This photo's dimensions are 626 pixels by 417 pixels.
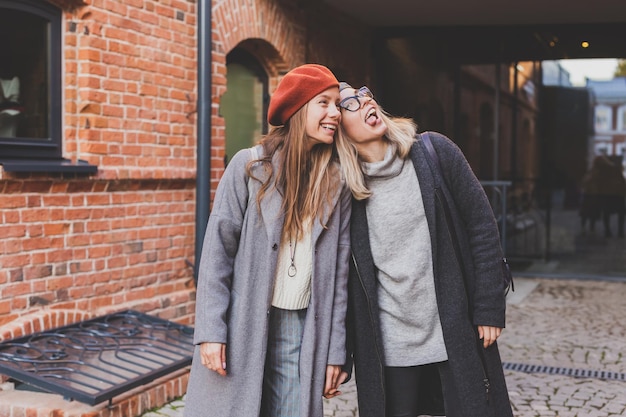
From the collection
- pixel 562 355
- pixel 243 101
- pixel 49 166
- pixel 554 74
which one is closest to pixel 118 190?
pixel 49 166

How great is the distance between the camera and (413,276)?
272cm

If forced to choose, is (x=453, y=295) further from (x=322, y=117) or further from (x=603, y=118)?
(x=603, y=118)

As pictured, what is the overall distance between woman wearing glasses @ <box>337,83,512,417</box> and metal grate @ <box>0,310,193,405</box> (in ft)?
5.48

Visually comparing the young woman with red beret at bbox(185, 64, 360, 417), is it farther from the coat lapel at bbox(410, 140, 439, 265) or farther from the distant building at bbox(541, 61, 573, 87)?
the distant building at bbox(541, 61, 573, 87)

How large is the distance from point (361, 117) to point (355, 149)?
0.12 metres

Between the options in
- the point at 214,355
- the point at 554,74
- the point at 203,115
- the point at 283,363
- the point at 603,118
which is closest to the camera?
the point at 214,355

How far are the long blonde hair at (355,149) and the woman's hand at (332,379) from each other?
0.61 meters

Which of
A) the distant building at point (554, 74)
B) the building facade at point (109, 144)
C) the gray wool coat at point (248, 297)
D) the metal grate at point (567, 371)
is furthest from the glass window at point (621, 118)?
the gray wool coat at point (248, 297)

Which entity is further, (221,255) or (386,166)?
(386,166)

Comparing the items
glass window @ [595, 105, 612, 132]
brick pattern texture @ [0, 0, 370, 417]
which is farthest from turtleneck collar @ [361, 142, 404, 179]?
glass window @ [595, 105, 612, 132]

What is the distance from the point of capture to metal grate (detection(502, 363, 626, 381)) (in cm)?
525

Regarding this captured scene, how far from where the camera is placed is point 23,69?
15.6ft

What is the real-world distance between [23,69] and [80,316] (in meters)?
1.59

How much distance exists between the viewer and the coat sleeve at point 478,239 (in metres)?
2.77
